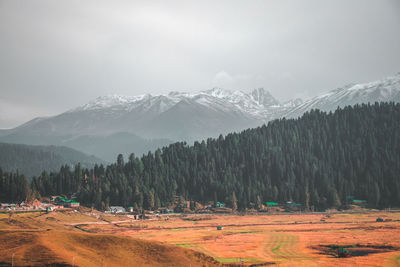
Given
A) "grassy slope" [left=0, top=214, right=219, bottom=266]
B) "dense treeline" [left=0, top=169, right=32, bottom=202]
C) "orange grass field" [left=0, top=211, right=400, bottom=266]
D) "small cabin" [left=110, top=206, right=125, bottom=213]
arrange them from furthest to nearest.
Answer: "small cabin" [left=110, top=206, right=125, bottom=213] < "dense treeline" [left=0, top=169, right=32, bottom=202] < "orange grass field" [left=0, top=211, right=400, bottom=266] < "grassy slope" [left=0, top=214, right=219, bottom=266]

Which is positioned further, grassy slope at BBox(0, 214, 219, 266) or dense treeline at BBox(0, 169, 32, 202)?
dense treeline at BBox(0, 169, 32, 202)

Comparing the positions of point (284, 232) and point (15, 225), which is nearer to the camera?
point (15, 225)

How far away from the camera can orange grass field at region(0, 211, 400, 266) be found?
5647 centimetres

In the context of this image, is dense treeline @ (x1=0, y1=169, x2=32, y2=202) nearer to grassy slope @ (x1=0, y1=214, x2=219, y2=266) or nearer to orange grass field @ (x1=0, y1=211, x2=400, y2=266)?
orange grass field @ (x1=0, y1=211, x2=400, y2=266)

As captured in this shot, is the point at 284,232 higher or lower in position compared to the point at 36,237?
lower

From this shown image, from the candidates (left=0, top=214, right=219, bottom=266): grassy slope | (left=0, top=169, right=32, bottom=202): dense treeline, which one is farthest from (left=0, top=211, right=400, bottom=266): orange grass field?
(left=0, top=169, right=32, bottom=202): dense treeline

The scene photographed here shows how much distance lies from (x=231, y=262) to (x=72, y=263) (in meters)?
34.3

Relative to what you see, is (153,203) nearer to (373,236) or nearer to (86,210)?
(86,210)

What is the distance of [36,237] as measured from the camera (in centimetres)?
5978

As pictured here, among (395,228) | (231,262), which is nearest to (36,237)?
(231,262)

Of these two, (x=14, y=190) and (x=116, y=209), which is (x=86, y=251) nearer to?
(x=116, y=209)

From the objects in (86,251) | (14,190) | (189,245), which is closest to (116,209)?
(14,190)

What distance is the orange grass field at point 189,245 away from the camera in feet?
185

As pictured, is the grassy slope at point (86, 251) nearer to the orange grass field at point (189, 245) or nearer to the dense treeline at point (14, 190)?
the orange grass field at point (189, 245)
